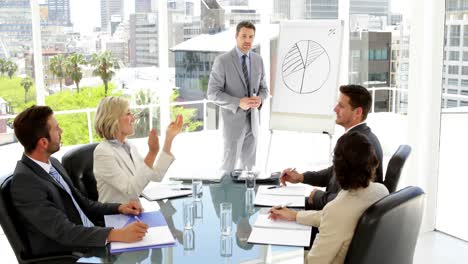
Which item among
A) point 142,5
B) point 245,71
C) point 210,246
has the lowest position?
point 210,246

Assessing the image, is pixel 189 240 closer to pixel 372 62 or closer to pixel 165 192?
pixel 165 192

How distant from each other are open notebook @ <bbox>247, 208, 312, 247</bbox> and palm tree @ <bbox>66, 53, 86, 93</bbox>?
3547 millimetres

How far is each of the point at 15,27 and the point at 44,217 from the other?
328 cm

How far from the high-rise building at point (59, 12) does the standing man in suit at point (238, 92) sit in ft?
5.74

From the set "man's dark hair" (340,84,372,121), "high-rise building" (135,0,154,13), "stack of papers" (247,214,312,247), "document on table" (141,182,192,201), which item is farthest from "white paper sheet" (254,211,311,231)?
"high-rise building" (135,0,154,13)

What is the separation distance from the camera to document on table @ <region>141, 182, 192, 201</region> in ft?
8.55

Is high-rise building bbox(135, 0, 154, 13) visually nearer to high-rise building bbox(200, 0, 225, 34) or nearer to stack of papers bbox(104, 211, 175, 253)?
high-rise building bbox(200, 0, 225, 34)

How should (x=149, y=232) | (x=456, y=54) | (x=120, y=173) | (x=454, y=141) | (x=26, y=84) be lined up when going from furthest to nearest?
(x=26, y=84) → (x=454, y=141) → (x=456, y=54) → (x=120, y=173) → (x=149, y=232)

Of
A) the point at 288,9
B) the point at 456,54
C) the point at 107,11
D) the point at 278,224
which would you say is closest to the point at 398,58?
the point at 288,9

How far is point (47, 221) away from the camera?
1949 millimetres

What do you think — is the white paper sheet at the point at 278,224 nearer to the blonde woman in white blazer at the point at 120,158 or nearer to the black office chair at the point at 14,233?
the blonde woman in white blazer at the point at 120,158

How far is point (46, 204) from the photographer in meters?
1.97

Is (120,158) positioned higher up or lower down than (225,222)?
higher up

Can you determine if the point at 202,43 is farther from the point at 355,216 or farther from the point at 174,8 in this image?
the point at 355,216
